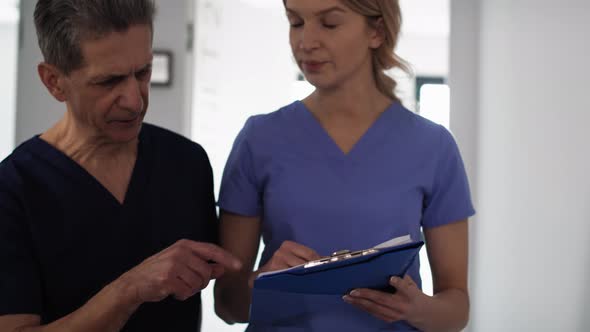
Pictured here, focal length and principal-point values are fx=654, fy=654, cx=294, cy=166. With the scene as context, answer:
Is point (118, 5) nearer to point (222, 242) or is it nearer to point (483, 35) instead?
point (222, 242)

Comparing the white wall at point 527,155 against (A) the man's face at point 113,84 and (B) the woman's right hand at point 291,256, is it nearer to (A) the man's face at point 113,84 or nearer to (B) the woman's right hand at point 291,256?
(B) the woman's right hand at point 291,256

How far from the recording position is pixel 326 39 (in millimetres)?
1273

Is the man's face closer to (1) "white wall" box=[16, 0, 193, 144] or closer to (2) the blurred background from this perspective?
(2) the blurred background

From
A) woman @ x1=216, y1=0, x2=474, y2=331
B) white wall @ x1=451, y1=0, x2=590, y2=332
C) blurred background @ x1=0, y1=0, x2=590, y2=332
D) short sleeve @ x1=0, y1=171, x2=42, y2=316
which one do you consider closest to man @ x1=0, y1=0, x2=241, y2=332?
short sleeve @ x1=0, y1=171, x2=42, y2=316

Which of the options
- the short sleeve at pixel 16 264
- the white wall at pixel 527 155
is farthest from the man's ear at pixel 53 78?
the white wall at pixel 527 155

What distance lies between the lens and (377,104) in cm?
143

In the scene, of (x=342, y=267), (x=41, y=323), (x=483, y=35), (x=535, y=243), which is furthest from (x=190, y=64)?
(x=342, y=267)

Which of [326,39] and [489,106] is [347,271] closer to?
[326,39]

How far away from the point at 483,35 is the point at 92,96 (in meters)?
2.72

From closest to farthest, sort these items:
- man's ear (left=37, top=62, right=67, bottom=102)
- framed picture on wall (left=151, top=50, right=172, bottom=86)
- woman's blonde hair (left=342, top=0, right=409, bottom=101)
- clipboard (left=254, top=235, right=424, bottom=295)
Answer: clipboard (left=254, top=235, right=424, bottom=295), man's ear (left=37, top=62, right=67, bottom=102), woman's blonde hair (left=342, top=0, right=409, bottom=101), framed picture on wall (left=151, top=50, right=172, bottom=86)

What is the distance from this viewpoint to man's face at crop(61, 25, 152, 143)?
3.77 ft

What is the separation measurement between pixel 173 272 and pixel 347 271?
11.3 inches

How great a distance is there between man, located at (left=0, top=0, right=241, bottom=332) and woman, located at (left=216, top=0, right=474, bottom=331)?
12 centimetres

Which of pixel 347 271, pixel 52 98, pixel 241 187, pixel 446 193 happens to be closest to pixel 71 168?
pixel 241 187
